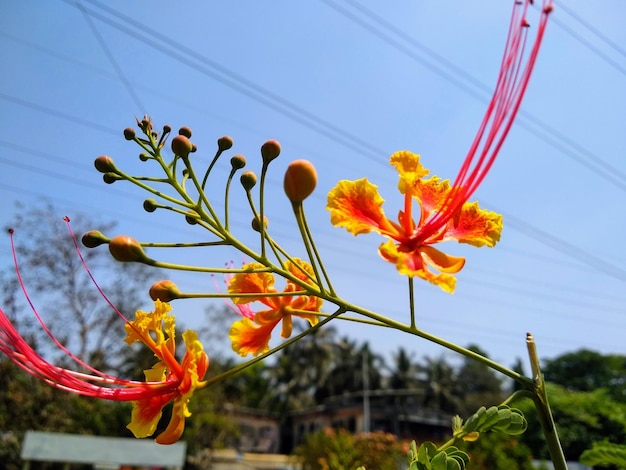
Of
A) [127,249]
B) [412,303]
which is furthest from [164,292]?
[412,303]

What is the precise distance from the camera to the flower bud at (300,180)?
912 millimetres

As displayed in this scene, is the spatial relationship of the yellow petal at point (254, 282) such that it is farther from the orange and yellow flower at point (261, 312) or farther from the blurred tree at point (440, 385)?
the blurred tree at point (440, 385)

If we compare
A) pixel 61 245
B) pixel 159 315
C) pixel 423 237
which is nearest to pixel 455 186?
pixel 423 237

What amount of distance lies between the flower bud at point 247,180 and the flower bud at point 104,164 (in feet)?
0.94

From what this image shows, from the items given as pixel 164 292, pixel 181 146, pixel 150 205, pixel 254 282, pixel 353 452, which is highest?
pixel 353 452

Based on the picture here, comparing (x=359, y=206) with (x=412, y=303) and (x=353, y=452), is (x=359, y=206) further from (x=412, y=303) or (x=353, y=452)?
(x=353, y=452)

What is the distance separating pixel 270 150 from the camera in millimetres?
1136

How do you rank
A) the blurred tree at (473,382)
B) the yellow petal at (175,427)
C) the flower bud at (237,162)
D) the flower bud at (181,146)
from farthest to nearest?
the blurred tree at (473,382) → the flower bud at (237,162) → the flower bud at (181,146) → the yellow petal at (175,427)

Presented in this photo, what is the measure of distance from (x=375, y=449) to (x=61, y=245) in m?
8.97

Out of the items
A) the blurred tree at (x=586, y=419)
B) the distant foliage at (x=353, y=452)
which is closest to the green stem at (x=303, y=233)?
the blurred tree at (x=586, y=419)

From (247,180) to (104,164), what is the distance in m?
0.31

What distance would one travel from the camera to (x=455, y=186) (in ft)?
3.18

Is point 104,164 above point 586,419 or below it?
below

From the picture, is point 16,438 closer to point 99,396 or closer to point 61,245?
point 61,245
